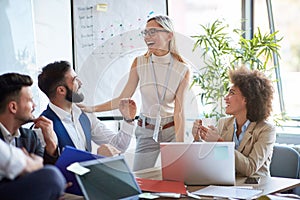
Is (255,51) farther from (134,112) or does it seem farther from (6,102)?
(6,102)

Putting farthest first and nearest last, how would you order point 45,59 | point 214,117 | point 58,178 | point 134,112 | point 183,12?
point 183,12, point 214,117, point 45,59, point 134,112, point 58,178

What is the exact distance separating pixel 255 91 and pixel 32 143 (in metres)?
1.39

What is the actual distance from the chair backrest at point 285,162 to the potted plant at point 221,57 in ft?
2.79

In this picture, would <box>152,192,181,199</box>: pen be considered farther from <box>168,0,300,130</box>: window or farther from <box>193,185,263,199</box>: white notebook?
<box>168,0,300,130</box>: window

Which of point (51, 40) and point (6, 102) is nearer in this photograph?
point (6, 102)

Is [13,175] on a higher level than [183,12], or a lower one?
lower

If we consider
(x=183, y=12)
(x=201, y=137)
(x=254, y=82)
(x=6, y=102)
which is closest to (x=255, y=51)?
(x=183, y=12)

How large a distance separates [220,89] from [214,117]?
239mm

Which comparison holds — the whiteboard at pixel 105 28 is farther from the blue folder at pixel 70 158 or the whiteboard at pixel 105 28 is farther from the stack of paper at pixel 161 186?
the blue folder at pixel 70 158

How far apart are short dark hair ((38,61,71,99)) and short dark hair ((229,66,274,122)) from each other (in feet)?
3.42

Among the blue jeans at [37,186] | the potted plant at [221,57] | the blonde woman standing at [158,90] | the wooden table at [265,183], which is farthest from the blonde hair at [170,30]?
the blue jeans at [37,186]

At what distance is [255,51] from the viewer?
416 centimetres

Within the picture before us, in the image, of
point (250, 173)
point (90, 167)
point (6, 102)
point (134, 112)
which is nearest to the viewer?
point (90, 167)

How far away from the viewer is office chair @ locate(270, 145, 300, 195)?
3.11 m
